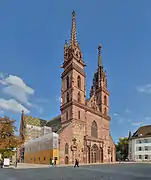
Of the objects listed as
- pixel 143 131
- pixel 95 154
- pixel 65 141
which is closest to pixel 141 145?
pixel 143 131

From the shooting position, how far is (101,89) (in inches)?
2825

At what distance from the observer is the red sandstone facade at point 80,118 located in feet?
174

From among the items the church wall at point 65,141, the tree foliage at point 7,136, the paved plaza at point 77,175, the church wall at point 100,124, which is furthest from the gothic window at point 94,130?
the paved plaza at point 77,175

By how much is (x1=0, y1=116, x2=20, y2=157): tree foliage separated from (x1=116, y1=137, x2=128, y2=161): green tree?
62849mm

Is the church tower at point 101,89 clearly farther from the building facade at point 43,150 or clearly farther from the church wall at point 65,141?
the building facade at point 43,150

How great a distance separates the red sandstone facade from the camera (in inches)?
2089

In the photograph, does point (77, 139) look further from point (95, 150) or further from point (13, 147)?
point (13, 147)

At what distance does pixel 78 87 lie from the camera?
60.4 metres

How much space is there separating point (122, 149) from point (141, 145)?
1692 centimetres

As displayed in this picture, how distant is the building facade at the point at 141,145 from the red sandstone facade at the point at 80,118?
12.0 meters

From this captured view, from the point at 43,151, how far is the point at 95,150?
14.5 metres

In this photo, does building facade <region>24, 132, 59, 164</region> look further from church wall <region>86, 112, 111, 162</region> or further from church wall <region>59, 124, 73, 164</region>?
church wall <region>86, 112, 111, 162</region>

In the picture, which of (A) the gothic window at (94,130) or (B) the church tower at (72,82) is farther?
(A) the gothic window at (94,130)

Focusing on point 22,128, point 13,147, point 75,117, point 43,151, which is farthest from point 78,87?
point 22,128
